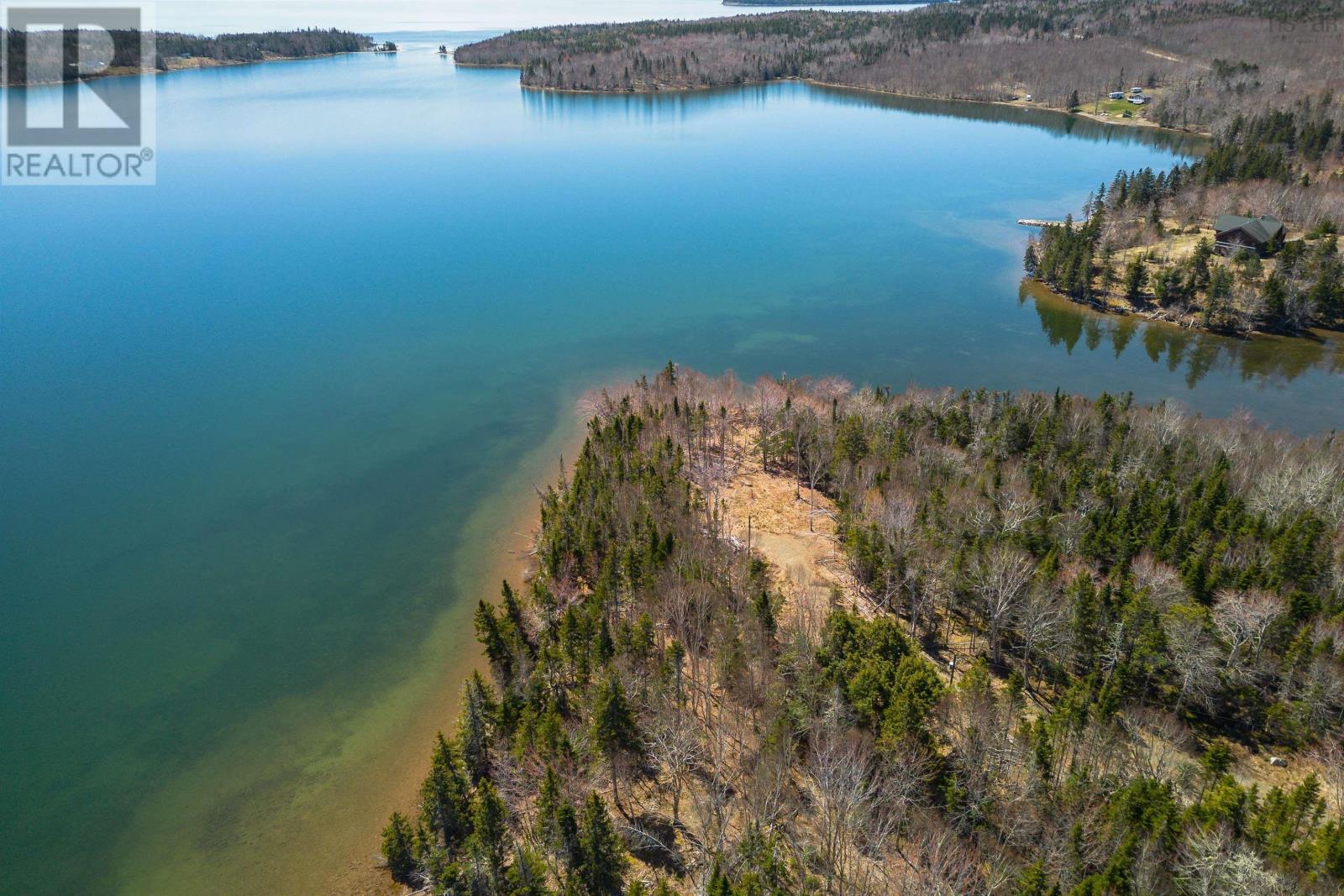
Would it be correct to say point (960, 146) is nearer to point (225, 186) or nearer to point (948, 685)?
point (225, 186)

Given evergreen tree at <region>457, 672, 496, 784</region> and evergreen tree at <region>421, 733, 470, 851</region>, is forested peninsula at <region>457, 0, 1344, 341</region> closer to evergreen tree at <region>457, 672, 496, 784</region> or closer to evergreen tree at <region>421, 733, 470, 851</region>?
evergreen tree at <region>457, 672, 496, 784</region>

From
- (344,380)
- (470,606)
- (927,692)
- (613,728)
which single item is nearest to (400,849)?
(613,728)

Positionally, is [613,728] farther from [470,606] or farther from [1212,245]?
[1212,245]

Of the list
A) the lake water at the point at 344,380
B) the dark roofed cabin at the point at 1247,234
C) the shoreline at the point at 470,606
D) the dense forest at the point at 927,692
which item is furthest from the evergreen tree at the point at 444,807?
the dark roofed cabin at the point at 1247,234

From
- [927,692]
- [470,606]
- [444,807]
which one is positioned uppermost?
[927,692]

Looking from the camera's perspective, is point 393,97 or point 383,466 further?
point 393,97

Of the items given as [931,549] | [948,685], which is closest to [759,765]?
[948,685]
